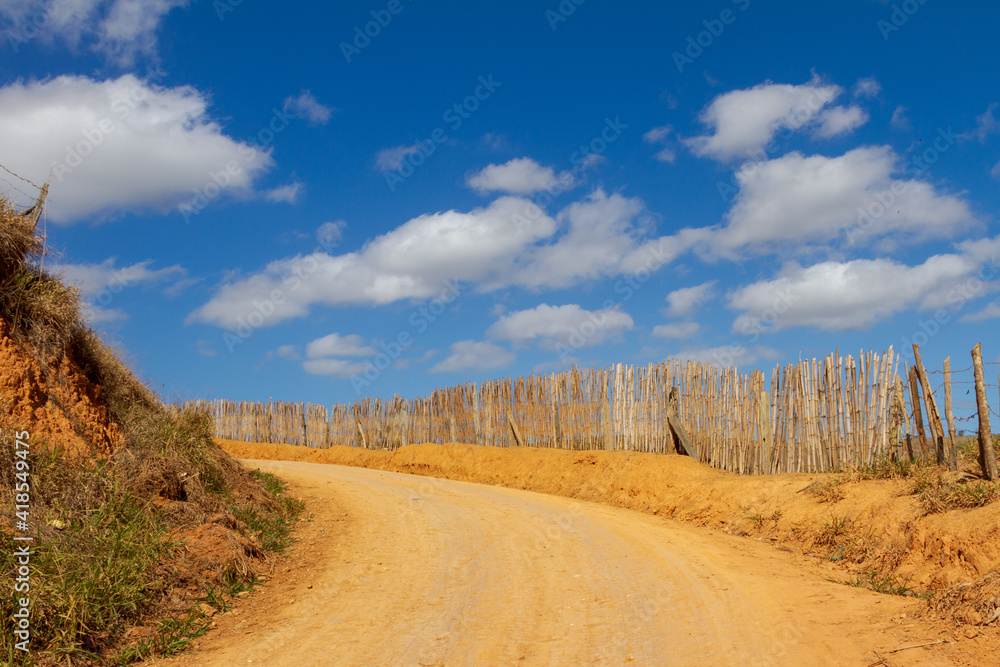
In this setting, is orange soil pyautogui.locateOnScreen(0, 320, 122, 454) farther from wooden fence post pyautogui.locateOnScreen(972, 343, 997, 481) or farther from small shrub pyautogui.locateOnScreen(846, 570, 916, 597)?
wooden fence post pyautogui.locateOnScreen(972, 343, 997, 481)

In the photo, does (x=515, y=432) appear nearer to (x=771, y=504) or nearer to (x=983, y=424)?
(x=771, y=504)

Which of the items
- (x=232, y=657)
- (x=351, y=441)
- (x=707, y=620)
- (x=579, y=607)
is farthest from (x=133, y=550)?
(x=351, y=441)

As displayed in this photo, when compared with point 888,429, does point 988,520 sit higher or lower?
lower

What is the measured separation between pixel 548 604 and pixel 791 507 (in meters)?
4.63

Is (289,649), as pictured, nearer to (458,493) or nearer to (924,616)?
(924,616)

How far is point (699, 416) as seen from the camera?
12078mm

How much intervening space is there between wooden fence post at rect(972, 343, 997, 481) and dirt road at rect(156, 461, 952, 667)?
235cm

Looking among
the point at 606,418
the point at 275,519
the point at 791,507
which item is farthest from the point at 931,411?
the point at 275,519

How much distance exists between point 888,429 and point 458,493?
6.86m

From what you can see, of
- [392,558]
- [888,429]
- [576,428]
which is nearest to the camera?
[392,558]

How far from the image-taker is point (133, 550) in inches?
216

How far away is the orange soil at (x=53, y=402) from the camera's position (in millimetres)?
6434

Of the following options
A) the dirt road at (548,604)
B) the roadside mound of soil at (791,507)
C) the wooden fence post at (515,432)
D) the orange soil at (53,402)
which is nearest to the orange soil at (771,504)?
the roadside mound of soil at (791,507)

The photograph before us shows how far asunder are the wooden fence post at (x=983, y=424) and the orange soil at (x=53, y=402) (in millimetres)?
9676
